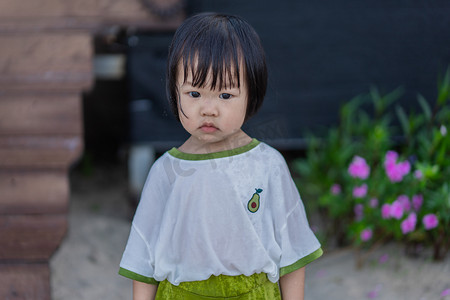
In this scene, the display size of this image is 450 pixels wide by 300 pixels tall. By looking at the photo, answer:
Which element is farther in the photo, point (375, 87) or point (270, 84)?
point (375, 87)

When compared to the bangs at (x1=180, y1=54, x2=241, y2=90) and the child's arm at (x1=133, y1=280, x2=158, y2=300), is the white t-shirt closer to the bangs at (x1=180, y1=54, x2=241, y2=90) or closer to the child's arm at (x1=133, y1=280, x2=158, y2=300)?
the child's arm at (x1=133, y1=280, x2=158, y2=300)

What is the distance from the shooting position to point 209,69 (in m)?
1.32

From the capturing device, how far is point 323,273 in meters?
2.76

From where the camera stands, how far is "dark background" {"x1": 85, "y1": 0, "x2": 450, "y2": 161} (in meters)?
3.42

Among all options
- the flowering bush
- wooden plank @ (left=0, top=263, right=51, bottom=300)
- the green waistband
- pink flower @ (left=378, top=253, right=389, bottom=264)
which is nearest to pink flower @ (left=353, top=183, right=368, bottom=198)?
the flowering bush

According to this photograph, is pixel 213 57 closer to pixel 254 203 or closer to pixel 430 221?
pixel 254 203

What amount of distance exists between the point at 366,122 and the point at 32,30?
7.36 ft

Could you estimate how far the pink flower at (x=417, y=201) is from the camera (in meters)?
2.61

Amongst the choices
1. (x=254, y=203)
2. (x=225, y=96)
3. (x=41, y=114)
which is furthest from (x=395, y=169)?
(x=41, y=114)

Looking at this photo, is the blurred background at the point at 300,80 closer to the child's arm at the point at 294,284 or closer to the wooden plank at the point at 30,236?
the wooden plank at the point at 30,236

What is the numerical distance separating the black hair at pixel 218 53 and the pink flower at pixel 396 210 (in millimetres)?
1431

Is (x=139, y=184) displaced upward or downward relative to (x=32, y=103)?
downward

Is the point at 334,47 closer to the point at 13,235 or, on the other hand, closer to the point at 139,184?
the point at 139,184

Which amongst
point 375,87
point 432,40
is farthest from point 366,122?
point 432,40
